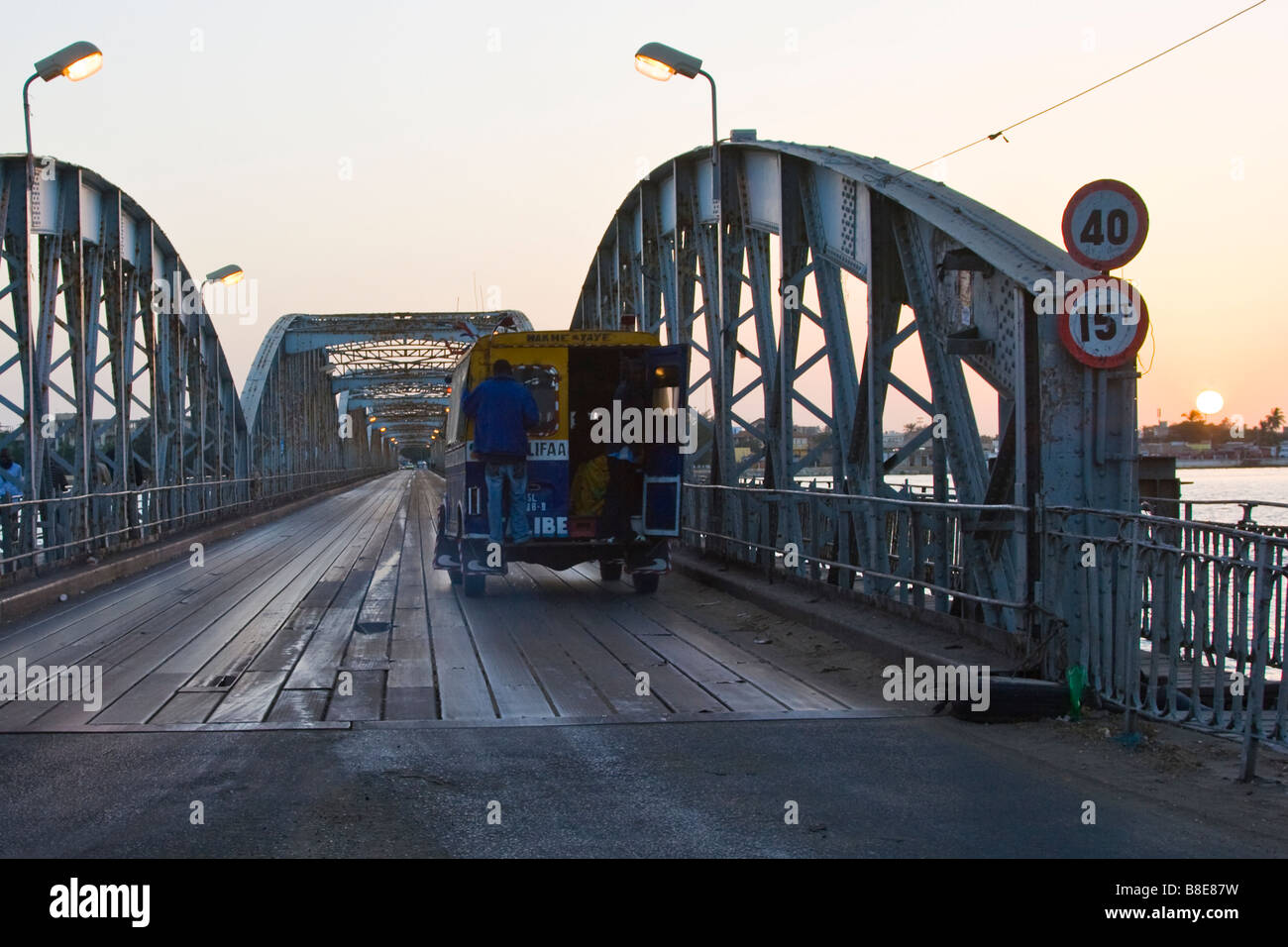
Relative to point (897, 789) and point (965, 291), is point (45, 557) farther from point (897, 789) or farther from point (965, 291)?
point (897, 789)

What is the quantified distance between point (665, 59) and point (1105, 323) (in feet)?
29.0

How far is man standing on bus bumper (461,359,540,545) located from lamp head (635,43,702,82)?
440 cm

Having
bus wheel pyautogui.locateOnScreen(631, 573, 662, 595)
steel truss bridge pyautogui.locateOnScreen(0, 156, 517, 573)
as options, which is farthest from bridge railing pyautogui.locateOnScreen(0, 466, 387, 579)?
bus wheel pyautogui.locateOnScreen(631, 573, 662, 595)

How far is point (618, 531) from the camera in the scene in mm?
14156

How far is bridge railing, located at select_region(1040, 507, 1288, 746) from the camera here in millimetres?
5844

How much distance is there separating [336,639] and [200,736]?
366cm

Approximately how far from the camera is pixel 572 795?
5402 mm

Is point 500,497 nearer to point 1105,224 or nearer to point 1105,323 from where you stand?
point 1105,323

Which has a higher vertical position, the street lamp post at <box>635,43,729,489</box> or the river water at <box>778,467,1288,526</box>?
the street lamp post at <box>635,43,729,489</box>

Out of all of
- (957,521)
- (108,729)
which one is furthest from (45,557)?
(957,521)

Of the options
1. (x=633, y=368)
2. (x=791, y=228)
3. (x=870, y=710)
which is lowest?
(x=870, y=710)

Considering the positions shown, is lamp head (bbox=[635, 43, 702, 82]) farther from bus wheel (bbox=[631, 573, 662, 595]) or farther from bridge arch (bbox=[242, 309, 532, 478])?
bridge arch (bbox=[242, 309, 532, 478])

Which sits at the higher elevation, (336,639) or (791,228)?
(791,228)

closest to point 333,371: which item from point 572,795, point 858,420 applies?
point 858,420
